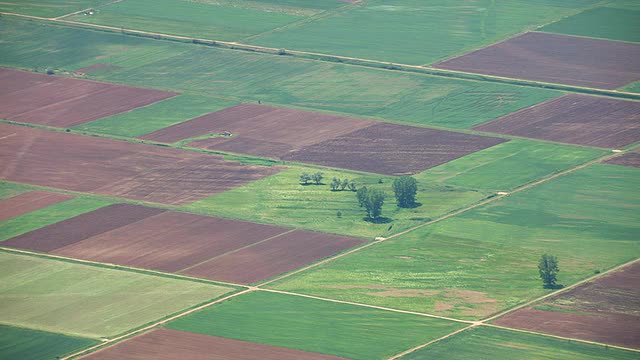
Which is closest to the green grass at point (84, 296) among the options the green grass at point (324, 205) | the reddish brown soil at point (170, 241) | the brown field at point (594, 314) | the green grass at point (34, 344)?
the green grass at point (34, 344)

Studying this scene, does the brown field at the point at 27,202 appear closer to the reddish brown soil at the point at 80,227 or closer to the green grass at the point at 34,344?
the reddish brown soil at the point at 80,227

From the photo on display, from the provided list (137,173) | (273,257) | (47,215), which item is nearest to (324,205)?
(273,257)

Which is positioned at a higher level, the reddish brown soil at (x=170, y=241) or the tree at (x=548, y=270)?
the tree at (x=548, y=270)

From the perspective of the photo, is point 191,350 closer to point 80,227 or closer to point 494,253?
point 80,227

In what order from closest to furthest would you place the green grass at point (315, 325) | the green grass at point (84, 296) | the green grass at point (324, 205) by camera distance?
the green grass at point (315, 325) < the green grass at point (84, 296) < the green grass at point (324, 205)

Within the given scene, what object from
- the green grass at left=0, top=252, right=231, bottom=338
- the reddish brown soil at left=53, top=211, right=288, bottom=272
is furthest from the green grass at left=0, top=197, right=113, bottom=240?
the green grass at left=0, top=252, right=231, bottom=338

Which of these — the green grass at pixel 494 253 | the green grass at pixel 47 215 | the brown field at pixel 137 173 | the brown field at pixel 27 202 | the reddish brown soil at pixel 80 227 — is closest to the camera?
the green grass at pixel 494 253
